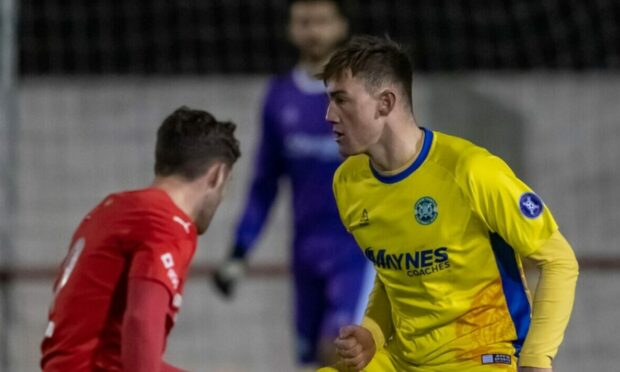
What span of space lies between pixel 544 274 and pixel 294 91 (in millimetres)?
2608

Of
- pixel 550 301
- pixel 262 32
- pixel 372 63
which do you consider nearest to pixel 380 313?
pixel 550 301

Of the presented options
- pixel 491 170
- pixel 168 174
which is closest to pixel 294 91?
pixel 168 174

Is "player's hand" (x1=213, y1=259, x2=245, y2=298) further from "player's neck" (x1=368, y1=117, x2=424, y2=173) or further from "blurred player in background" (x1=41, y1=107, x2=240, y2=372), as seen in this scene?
"player's neck" (x1=368, y1=117, x2=424, y2=173)

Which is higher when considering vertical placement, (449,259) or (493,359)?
(449,259)

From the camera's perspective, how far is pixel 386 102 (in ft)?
13.1

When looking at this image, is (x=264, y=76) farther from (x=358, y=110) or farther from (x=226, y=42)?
(x=358, y=110)

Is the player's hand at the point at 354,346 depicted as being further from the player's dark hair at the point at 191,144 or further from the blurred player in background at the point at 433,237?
the player's dark hair at the point at 191,144

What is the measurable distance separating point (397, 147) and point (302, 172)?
2147 mm

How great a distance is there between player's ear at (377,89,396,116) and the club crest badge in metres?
0.28

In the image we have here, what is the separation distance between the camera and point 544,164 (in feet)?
26.9

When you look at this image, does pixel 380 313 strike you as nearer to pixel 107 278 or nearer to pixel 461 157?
pixel 461 157


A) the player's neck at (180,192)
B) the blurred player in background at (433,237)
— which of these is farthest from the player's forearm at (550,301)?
the player's neck at (180,192)

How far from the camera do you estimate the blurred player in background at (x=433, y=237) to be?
12.1 feet

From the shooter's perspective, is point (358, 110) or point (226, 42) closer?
point (358, 110)
